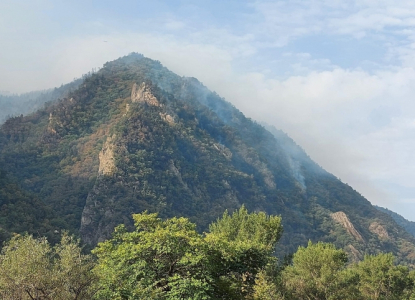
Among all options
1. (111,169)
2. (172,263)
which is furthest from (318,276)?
(111,169)

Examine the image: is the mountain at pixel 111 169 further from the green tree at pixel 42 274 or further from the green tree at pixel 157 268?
the green tree at pixel 42 274

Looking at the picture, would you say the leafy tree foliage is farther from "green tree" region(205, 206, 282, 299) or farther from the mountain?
the mountain

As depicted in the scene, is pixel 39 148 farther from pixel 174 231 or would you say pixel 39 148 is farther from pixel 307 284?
pixel 174 231

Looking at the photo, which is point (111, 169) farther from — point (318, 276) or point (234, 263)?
point (234, 263)

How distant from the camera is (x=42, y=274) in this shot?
21500 millimetres

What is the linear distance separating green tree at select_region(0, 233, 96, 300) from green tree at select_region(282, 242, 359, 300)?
30.7 meters

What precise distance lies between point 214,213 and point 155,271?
143m

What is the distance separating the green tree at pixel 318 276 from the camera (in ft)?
166

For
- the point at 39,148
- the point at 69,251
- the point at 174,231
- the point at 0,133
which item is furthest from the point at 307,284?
the point at 0,133

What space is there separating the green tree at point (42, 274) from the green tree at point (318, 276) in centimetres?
3070

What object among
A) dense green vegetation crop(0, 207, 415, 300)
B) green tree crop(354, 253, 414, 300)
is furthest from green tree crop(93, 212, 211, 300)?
green tree crop(354, 253, 414, 300)

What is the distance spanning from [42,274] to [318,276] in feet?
132

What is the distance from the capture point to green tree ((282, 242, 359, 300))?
166 feet

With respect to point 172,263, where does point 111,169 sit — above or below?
below
